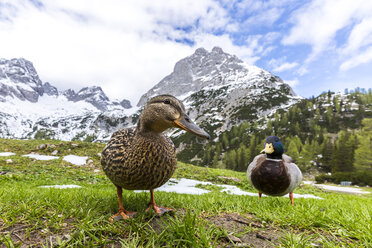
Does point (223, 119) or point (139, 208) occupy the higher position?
point (223, 119)

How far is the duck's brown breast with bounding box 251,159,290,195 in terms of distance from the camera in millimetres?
5461

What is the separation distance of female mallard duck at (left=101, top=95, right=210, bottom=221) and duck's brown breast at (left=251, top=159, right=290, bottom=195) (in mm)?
3207

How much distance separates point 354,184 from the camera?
4712cm

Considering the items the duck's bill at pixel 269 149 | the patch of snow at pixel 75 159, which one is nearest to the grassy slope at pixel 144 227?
the duck's bill at pixel 269 149

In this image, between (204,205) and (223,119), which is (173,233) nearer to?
(204,205)

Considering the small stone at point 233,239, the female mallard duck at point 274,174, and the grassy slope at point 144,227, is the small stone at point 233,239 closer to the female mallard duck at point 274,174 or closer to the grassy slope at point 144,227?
the grassy slope at point 144,227

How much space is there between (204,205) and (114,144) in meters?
2.40

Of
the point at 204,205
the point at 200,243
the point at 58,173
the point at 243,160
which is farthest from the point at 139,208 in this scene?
the point at 243,160

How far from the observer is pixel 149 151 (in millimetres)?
3320

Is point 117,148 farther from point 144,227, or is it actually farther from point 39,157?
point 39,157

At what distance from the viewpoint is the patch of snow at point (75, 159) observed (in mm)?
16359

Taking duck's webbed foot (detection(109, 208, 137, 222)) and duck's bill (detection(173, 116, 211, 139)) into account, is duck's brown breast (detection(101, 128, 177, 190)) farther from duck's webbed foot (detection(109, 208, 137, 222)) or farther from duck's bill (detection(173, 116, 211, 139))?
duck's bill (detection(173, 116, 211, 139))

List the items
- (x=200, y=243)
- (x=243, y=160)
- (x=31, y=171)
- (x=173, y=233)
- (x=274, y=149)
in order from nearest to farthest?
1. (x=200, y=243)
2. (x=173, y=233)
3. (x=274, y=149)
4. (x=31, y=171)
5. (x=243, y=160)

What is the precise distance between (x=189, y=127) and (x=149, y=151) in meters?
0.85
